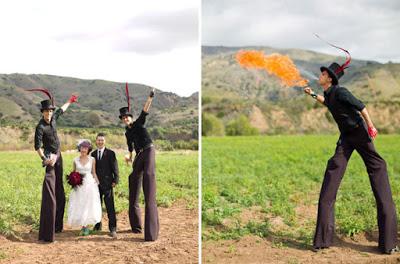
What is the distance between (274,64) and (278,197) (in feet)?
8.85

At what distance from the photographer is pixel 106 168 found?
7871 millimetres

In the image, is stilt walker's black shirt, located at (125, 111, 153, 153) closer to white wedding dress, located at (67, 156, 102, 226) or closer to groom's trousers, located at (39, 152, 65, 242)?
white wedding dress, located at (67, 156, 102, 226)

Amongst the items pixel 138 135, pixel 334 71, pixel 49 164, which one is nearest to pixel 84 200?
pixel 49 164

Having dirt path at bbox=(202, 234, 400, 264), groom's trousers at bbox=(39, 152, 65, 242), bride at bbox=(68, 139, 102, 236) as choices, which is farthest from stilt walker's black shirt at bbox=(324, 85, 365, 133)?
groom's trousers at bbox=(39, 152, 65, 242)

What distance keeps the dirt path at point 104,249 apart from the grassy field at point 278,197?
0.58 meters

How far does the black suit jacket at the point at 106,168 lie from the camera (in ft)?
25.8

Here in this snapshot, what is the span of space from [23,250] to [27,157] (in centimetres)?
236

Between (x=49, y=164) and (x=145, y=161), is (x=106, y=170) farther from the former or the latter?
(x=49, y=164)

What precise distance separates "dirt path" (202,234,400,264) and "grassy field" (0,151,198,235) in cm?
202

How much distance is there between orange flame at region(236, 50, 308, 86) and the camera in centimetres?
846

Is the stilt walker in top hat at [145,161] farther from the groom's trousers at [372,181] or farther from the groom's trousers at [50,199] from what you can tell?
the groom's trousers at [372,181]

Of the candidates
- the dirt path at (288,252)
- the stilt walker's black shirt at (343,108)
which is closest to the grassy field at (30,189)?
the dirt path at (288,252)

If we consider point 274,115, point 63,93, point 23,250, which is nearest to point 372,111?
point 274,115

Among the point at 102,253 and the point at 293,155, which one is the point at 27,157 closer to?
the point at 102,253
